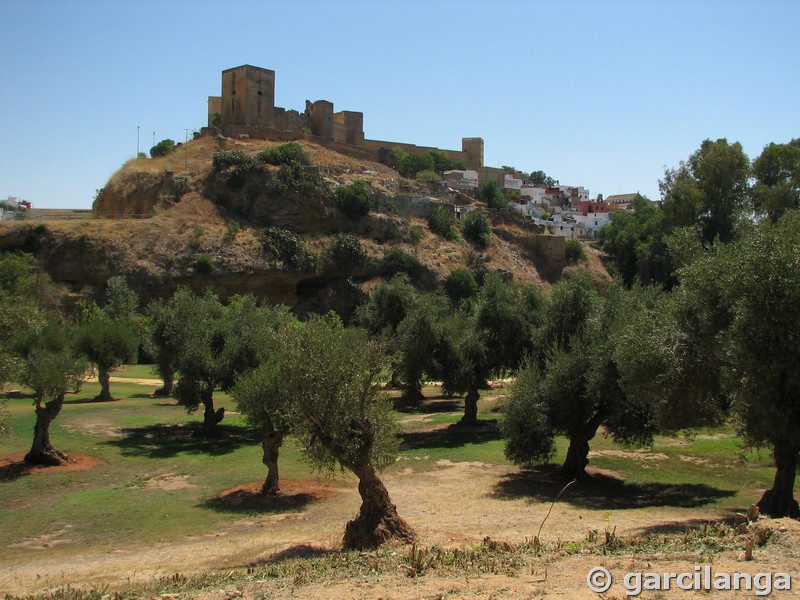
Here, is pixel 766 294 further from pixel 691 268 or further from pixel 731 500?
pixel 731 500

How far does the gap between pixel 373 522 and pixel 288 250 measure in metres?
56.2

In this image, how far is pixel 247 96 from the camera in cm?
8612

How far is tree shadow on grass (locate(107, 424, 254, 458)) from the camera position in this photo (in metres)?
27.9

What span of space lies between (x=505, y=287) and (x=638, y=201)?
69497 millimetres

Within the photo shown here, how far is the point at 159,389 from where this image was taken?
144ft

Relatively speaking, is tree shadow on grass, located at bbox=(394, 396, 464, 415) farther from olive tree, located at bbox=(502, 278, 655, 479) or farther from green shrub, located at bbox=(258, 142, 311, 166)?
green shrub, located at bbox=(258, 142, 311, 166)

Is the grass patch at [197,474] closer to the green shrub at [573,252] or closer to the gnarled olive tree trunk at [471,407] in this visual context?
the gnarled olive tree trunk at [471,407]

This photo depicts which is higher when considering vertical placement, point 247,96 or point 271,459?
point 247,96

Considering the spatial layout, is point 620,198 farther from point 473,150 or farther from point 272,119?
point 272,119

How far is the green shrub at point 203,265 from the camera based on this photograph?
64.9 m

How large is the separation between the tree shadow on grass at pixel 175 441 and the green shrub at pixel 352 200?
46413 millimetres

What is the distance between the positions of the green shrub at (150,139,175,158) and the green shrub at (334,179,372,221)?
29.8m

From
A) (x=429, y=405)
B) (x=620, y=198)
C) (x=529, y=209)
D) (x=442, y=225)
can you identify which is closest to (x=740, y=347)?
(x=429, y=405)

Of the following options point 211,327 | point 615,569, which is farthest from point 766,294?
point 211,327
